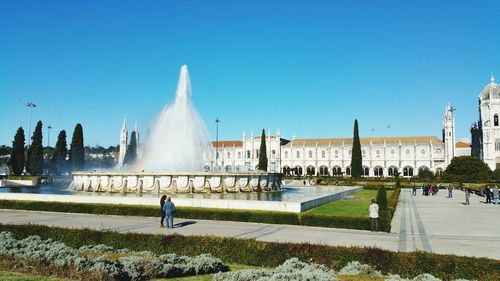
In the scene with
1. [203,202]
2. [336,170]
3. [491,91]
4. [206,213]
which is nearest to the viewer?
[206,213]

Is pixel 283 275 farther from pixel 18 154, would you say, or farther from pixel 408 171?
pixel 408 171

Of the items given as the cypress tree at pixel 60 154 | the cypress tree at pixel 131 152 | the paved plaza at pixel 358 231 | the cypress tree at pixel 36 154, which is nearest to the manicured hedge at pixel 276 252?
the paved plaza at pixel 358 231

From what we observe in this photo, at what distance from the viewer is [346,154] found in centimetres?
8400

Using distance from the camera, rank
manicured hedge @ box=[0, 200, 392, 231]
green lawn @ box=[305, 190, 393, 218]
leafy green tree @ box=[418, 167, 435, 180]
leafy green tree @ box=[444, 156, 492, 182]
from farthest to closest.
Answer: leafy green tree @ box=[418, 167, 435, 180]
leafy green tree @ box=[444, 156, 492, 182]
green lawn @ box=[305, 190, 393, 218]
manicured hedge @ box=[0, 200, 392, 231]

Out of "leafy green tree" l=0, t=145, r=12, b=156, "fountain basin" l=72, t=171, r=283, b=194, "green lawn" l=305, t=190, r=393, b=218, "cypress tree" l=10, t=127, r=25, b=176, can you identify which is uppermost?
"leafy green tree" l=0, t=145, r=12, b=156

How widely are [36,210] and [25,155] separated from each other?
159 feet

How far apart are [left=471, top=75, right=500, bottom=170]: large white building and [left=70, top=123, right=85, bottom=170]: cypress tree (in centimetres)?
6989

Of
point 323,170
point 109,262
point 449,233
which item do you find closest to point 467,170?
point 323,170

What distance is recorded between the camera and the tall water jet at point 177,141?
91.5 feet

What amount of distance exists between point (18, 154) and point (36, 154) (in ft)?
7.17

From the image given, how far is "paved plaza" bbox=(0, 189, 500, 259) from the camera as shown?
422 inches

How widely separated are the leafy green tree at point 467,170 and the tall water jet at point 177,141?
1575 inches

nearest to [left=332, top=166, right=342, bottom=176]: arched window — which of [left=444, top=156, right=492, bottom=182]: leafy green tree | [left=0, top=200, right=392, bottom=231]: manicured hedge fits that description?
[left=444, top=156, right=492, bottom=182]: leafy green tree

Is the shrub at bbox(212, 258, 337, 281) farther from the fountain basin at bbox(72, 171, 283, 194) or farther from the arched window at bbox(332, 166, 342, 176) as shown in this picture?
the arched window at bbox(332, 166, 342, 176)
